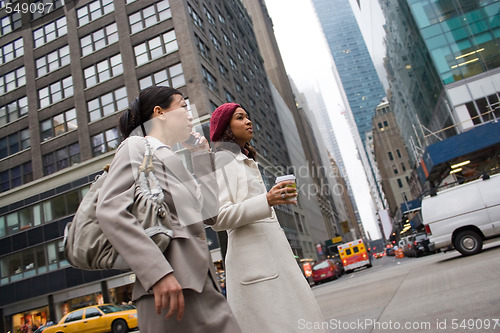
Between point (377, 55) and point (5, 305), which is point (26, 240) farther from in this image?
point (377, 55)

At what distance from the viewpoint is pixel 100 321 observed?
1523 centimetres

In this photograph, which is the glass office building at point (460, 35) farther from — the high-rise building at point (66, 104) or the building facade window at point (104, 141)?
the building facade window at point (104, 141)

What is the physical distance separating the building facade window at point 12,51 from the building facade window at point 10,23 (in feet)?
3.87

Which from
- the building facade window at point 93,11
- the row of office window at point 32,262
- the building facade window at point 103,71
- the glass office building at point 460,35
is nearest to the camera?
the glass office building at point 460,35

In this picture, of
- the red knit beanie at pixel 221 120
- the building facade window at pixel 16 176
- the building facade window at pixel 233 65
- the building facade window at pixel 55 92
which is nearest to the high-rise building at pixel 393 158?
the building facade window at pixel 233 65

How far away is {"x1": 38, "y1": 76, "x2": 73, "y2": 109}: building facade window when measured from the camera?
104 feet

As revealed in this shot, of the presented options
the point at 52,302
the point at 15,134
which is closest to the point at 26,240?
the point at 52,302

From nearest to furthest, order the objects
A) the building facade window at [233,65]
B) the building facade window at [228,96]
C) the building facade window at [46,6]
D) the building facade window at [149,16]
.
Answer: the building facade window at [149,16]
the building facade window at [46,6]
the building facade window at [228,96]
the building facade window at [233,65]

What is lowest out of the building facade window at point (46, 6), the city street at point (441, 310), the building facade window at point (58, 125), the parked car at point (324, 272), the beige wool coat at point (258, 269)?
the parked car at point (324, 272)

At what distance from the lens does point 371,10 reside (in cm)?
4412

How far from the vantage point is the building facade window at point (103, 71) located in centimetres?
3047

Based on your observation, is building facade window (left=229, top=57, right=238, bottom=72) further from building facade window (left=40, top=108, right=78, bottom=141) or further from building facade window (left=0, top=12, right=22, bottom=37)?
building facade window (left=0, top=12, right=22, bottom=37)

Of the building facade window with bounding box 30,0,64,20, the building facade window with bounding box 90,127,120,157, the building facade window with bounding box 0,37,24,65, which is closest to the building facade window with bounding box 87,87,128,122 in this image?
the building facade window with bounding box 90,127,120,157

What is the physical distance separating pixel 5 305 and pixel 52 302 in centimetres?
428
